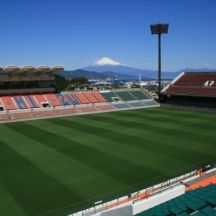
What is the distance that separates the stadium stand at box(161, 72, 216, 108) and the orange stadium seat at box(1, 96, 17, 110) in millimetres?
25472

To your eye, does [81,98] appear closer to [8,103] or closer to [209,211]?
[8,103]

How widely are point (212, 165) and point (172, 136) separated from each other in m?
9.11

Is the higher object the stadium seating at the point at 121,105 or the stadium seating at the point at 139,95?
the stadium seating at the point at 139,95

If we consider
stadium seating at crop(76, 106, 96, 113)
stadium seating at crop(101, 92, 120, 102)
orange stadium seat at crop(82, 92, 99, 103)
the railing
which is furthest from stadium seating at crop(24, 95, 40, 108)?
the railing

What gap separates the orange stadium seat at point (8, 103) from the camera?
45312mm

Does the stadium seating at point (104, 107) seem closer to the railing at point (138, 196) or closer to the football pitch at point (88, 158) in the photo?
the football pitch at point (88, 158)

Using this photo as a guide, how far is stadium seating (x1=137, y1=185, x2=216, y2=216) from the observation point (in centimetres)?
920

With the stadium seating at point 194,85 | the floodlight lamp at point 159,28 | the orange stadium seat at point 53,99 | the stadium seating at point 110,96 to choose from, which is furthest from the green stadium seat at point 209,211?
the floodlight lamp at point 159,28

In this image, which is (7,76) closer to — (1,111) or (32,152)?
(1,111)

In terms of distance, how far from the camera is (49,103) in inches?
Result: 1913

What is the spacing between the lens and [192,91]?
51531mm

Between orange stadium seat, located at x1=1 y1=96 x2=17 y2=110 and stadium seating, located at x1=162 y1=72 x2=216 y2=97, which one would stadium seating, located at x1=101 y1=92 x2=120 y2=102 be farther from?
orange stadium seat, located at x1=1 y1=96 x2=17 y2=110

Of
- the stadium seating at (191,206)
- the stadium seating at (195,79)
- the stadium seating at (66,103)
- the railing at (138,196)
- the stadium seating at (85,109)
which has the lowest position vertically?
the railing at (138,196)

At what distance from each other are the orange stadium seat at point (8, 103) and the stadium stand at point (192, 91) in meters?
25.5
